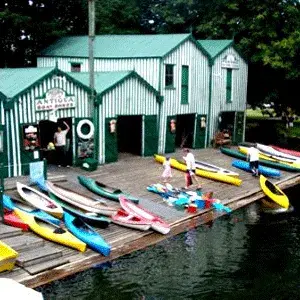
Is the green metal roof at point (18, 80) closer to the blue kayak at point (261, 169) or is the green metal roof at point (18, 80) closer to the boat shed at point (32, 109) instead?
the boat shed at point (32, 109)

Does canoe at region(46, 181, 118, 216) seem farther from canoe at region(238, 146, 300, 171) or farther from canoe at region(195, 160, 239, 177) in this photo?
canoe at region(238, 146, 300, 171)

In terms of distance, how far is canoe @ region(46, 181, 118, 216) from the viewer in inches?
724

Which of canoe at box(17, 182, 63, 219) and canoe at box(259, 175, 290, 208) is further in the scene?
canoe at box(259, 175, 290, 208)

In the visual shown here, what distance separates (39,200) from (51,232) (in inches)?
111

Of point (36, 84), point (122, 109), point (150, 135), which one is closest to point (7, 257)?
point (36, 84)

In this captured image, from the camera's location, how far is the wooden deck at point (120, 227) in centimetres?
1406

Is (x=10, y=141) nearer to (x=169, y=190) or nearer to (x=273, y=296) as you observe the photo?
(x=169, y=190)

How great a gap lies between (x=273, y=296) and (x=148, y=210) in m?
6.95

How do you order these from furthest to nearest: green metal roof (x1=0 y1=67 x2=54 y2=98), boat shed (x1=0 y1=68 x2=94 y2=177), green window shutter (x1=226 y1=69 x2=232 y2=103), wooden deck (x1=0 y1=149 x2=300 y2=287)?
1. green window shutter (x1=226 y1=69 x2=232 y2=103)
2. green metal roof (x1=0 y1=67 x2=54 y2=98)
3. boat shed (x1=0 y1=68 x2=94 y2=177)
4. wooden deck (x1=0 y1=149 x2=300 y2=287)

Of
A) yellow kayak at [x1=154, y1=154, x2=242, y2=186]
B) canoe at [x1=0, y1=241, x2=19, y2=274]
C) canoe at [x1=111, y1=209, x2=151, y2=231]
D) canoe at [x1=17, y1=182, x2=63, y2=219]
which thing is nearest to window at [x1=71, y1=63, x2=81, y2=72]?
yellow kayak at [x1=154, y1=154, x2=242, y2=186]

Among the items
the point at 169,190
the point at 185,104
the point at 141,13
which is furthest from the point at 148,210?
the point at 141,13

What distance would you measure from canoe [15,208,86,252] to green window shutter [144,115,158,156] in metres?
12.9

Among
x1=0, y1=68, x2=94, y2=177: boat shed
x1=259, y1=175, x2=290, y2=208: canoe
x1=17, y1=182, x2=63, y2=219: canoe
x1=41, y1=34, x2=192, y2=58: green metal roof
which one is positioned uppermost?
x1=41, y1=34, x2=192, y2=58: green metal roof

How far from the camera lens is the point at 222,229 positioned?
19031 millimetres
